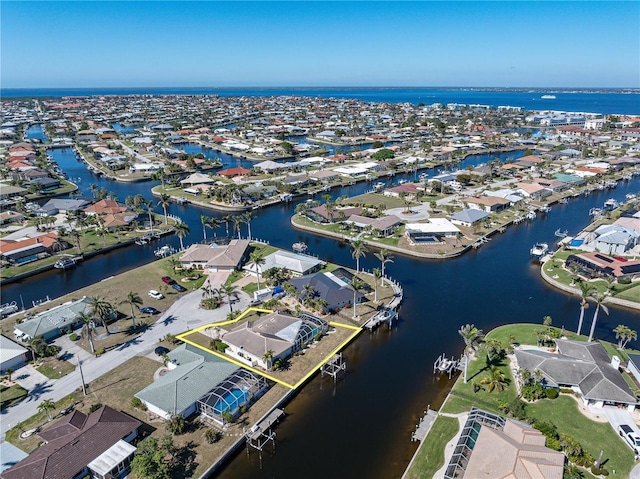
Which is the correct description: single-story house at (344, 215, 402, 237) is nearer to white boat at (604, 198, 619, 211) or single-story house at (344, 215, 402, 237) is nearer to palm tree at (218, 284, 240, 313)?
palm tree at (218, 284, 240, 313)

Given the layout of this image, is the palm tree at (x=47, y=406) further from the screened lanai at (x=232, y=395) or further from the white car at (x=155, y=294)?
the white car at (x=155, y=294)

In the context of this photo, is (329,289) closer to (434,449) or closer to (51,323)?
(434,449)

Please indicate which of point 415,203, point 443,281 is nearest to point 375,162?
point 415,203

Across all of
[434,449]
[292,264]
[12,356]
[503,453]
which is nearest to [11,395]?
[12,356]

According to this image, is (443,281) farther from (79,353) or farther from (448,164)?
(448,164)

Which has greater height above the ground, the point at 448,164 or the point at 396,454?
the point at 448,164

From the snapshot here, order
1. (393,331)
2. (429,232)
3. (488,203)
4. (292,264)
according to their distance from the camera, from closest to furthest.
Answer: (393,331) → (292,264) → (429,232) → (488,203)
